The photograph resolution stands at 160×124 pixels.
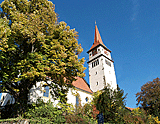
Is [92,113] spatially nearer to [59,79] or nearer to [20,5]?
[59,79]

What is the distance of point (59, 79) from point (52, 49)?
242 cm

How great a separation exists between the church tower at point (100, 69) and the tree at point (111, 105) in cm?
1416

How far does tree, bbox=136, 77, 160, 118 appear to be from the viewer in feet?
85.8

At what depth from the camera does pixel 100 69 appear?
30.9 m

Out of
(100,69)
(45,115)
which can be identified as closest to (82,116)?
(45,115)

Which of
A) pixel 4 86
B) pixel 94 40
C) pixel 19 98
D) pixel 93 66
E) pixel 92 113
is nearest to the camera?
pixel 4 86

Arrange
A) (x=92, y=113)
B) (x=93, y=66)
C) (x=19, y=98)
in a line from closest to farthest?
(x=19, y=98)
(x=92, y=113)
(x=93, y=66)

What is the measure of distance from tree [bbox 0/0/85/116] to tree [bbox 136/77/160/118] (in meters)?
21.7

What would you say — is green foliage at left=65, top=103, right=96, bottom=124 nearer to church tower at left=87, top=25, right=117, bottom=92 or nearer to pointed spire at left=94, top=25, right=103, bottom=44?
church tower at left=87, top=25, right=117, bottom=92

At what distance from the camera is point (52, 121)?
10.6 meters

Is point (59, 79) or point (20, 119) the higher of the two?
point (59, 79)

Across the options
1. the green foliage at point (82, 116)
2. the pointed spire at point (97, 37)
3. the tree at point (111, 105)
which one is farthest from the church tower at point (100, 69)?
the green foliage at point (82, 116)

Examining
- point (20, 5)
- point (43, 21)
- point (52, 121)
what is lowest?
point (52, 121)

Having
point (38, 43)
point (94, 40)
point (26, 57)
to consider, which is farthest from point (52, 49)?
point (94, 40)
